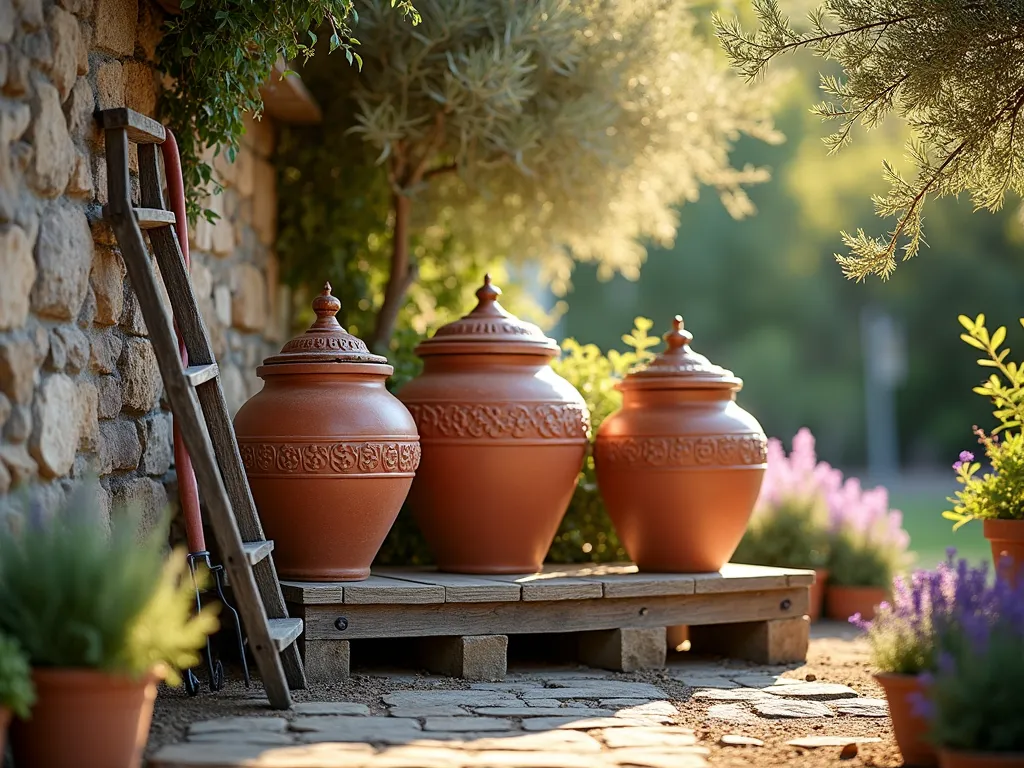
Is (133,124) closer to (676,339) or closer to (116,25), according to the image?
(116,25)

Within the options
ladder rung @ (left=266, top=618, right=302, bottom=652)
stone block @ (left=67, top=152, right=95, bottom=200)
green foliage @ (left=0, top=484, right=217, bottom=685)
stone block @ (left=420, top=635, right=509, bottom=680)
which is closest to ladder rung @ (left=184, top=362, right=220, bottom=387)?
stone block @ (left=67, top=152, right=95, bottom=200)

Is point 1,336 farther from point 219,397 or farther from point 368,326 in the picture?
point 368,326

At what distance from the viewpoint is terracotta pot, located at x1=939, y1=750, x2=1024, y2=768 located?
2.33m

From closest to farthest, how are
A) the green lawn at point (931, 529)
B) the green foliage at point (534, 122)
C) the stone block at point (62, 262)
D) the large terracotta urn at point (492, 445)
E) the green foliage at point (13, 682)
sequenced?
1. the green foliage at point (13, 682)
2. the stone block at point (62, 262)
3. the large terracotta urn at point (492, 445)
4. the green foliage at point (534, 122)
5. the green lawn at point (931, 529)

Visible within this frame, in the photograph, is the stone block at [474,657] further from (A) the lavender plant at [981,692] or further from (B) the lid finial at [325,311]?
(A) the lavender plant at [981,692]

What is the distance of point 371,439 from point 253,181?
1909 mm

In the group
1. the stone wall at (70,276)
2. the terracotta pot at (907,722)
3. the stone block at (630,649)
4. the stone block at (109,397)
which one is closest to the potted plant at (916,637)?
the terracotta pot at (907,722)

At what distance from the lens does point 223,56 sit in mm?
3537

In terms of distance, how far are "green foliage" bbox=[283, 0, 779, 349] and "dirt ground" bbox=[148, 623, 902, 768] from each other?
2.24 metres

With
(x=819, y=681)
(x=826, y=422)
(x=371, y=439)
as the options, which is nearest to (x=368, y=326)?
(x=371, y=439)

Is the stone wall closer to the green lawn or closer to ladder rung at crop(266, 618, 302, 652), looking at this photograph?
ladder rung at crop(266, 618, 302, 652)

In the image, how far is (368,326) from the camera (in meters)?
5.88

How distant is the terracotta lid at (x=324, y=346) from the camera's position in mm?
3781

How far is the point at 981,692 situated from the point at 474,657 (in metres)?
1.69
